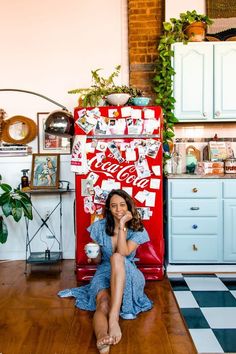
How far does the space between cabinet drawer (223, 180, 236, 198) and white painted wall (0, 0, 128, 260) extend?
1555 millimetres

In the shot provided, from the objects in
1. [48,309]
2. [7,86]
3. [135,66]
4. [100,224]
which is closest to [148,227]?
[100,224]

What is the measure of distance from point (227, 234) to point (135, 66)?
2.00 metres

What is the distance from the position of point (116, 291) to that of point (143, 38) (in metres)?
2.82

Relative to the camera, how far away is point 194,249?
381 centimetres

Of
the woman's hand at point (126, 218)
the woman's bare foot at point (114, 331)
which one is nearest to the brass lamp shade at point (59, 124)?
the woman's hand at point (126, 218)

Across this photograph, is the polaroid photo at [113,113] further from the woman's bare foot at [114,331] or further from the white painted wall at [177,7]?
the woman's bare foot at [114,331]

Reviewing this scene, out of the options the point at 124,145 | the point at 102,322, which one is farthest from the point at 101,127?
the point at 102,322

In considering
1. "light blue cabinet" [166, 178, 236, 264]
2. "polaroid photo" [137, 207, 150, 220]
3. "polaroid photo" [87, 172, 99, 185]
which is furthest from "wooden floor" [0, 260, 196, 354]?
"polaroid photo" [87, 172, 99, 185]

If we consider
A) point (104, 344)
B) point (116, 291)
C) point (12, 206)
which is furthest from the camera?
point (12, 206)

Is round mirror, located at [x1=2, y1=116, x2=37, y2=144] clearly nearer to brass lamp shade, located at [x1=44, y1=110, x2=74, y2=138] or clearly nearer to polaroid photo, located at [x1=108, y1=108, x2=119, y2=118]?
brass lamp shade, located at [x1=44, y1=110, x2=74, y2=138]

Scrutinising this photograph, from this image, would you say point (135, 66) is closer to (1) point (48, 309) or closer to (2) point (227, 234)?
(2) point (227, 234)

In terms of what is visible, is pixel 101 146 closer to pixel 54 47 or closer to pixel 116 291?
pixel 116 291

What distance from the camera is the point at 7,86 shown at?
14.1 feet

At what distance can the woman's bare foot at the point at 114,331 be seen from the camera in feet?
7.45
